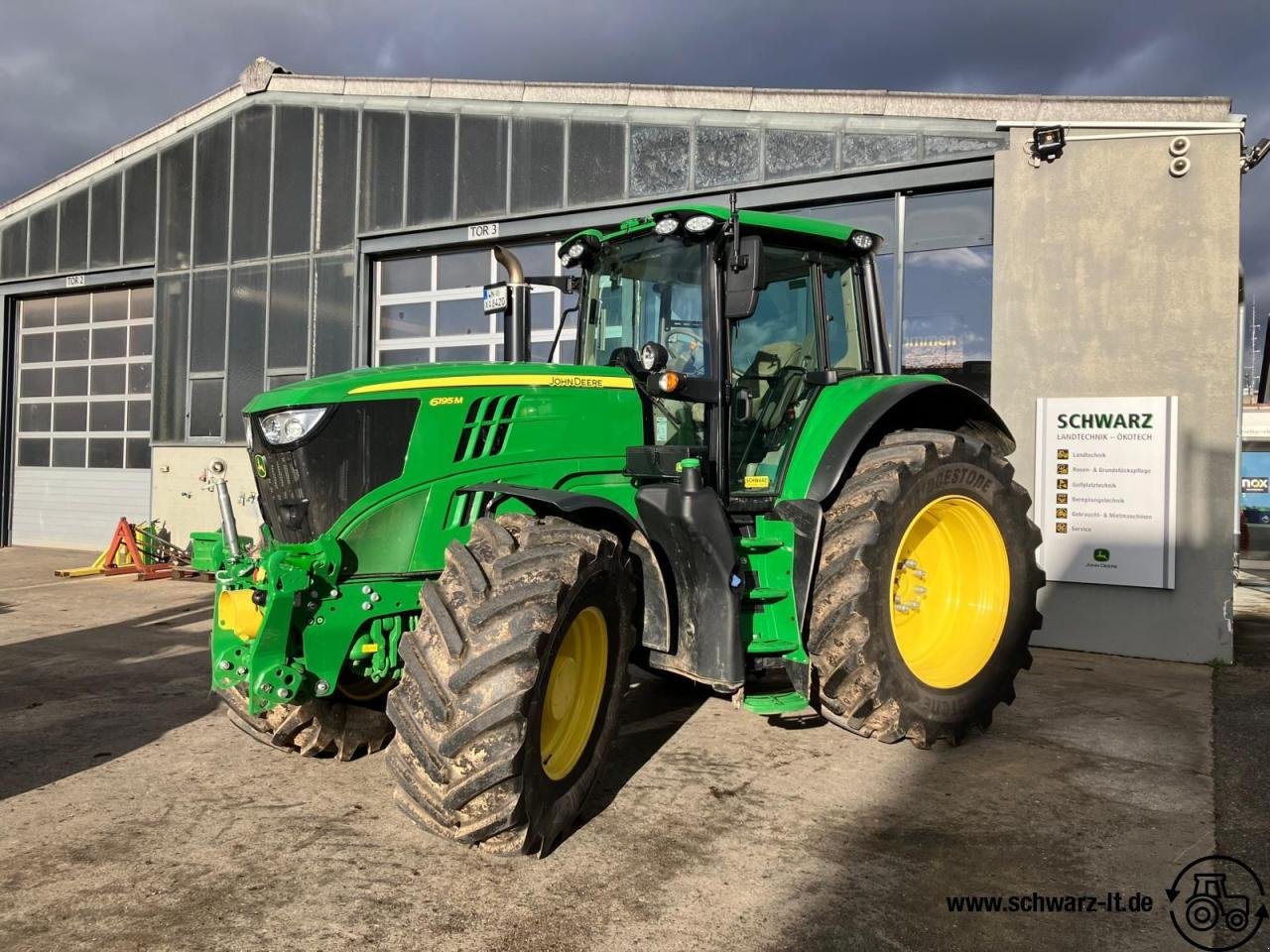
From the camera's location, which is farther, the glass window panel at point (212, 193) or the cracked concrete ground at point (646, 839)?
the glass window panel at point (212, 193)

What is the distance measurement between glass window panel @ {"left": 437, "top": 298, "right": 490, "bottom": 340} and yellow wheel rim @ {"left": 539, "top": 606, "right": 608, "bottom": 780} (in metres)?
8.11

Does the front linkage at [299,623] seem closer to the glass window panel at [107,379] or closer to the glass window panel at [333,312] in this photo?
the glass window panel at [333,312]

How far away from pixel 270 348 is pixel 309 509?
968 centimetres

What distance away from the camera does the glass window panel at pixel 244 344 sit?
12602 millimetres

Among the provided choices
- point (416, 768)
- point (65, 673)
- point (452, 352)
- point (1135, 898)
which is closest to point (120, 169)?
point (452, 352)

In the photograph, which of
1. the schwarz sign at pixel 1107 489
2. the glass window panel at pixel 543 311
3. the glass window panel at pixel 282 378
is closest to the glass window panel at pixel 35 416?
the glass window panel at pixel 282 378

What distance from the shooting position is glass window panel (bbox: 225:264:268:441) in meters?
12.6

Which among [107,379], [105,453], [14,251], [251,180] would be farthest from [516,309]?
[14,251]

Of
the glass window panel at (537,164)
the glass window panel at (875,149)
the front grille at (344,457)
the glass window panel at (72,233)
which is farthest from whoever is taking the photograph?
the glass window panel at (72,233)

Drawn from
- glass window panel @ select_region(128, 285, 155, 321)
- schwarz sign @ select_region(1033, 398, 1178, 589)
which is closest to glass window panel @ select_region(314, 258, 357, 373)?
glass window panel @ select_region(128, 285, 155, 321)

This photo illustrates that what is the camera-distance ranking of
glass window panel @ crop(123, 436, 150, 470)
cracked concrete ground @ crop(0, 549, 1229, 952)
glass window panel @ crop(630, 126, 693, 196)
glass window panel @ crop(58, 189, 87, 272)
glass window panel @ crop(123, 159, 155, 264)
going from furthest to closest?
glass window panel @ crop(58, 189, 87, 272) < glass window panel @ crop(123, 436, 150, 470) < glass window panel @ crop(123, 159, 155, 264) < glass window panel @ crop(630, 126, 693, 196) < cracked concrete ground @ crop(0, 549, 1229, 952)

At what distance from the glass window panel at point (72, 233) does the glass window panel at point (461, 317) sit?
6.87 meters

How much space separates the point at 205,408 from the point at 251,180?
10.3ft

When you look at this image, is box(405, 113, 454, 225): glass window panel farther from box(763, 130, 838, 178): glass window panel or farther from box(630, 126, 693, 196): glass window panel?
box(763, 130, 838, 178): glass window panel
